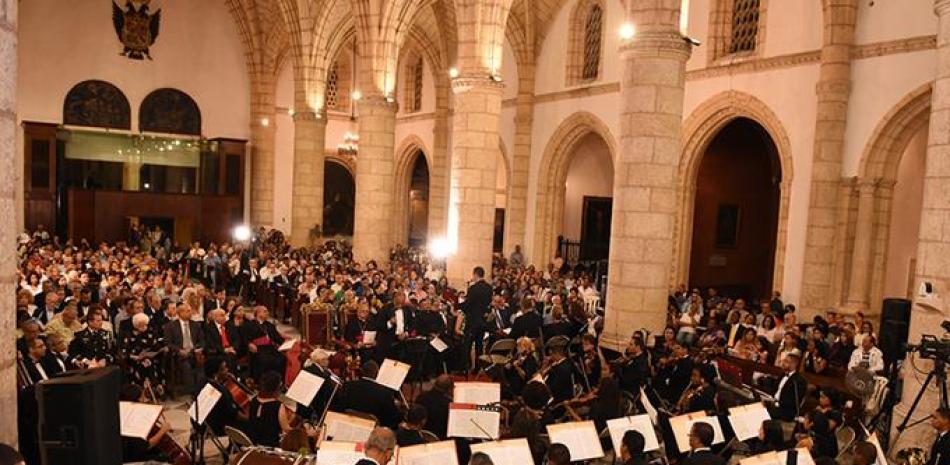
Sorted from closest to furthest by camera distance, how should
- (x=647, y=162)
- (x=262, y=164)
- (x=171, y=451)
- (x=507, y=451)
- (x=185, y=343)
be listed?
1. (x=507, y=451)
2. (x=171, y=451)
3. (x=647, y=162)
4. (x=185, y=343)
5. (x=262, y=164)

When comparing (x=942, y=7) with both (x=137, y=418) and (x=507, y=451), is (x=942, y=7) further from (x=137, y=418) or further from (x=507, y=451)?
(x=137, y=418)

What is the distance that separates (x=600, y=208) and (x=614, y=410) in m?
19.0

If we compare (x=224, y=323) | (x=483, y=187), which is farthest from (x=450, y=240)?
(x=224, y=323)

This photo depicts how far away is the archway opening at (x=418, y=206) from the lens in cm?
3216

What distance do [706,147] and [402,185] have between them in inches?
631

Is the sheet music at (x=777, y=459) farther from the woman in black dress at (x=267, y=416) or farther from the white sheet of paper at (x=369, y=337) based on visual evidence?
the white sheet of paper at (x=369, y=337)

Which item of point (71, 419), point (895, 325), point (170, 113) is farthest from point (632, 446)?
point (170, 113)

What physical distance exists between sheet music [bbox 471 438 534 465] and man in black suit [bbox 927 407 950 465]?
3.86 m

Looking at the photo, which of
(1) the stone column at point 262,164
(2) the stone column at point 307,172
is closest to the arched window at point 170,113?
(1) the stone column at point 262,164

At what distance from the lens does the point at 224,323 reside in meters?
9.95

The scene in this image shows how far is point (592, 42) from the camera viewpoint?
21469 millimetres

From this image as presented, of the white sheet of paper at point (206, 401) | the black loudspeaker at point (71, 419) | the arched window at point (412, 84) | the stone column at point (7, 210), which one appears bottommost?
the white sheet of paper at point (206, 401)

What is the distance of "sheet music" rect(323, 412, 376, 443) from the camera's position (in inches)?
216

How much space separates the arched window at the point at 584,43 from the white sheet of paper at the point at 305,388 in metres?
16.5
